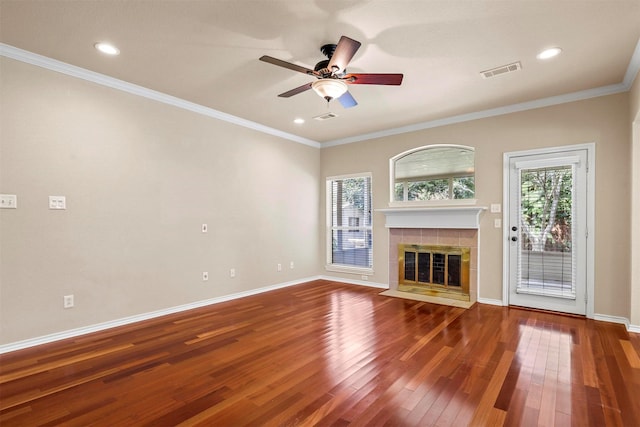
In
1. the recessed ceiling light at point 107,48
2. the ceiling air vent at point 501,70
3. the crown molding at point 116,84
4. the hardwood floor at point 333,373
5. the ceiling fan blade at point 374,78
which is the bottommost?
the hardwood floor at point 333,373

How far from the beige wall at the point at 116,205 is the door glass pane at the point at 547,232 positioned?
151 inches


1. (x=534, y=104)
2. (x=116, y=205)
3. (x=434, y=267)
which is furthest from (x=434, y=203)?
(x=116, y=205)

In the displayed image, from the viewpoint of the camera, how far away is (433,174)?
16.7 ft

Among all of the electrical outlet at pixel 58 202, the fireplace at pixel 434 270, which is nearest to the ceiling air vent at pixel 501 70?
the fireplace at pixel 434 270

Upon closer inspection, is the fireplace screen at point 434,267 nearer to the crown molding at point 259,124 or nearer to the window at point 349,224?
the window at point 349,224

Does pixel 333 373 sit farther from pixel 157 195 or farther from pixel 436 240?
pixel 436 240

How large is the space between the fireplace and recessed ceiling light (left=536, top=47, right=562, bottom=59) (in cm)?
264

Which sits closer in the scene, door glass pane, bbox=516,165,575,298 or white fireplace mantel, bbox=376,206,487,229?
door glass pane, bbox=516,165,575,298

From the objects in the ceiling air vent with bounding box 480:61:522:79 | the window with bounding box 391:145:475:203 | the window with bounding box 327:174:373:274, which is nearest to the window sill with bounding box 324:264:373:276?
the window with bounding box 327:174:373:274

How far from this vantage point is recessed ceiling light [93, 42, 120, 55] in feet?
9.07

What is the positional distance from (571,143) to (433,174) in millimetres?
1782

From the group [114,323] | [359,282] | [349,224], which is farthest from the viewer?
[349,224]

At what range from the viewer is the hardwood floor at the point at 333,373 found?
1911 millimetres

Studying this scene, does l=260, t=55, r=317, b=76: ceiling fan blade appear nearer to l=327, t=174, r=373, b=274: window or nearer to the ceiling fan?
the ceiling fan
